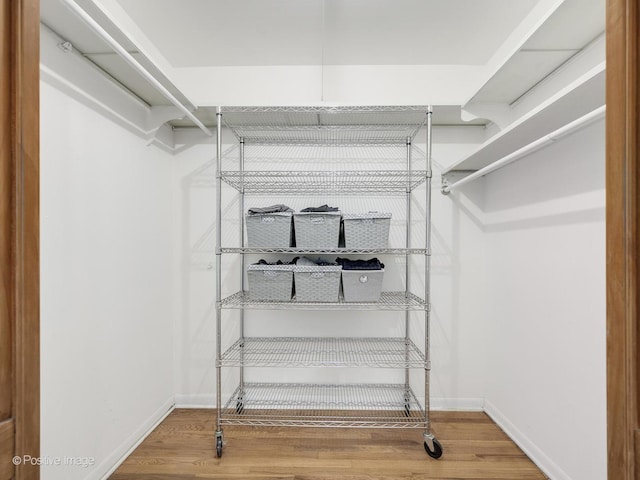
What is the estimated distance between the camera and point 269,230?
1691 mm

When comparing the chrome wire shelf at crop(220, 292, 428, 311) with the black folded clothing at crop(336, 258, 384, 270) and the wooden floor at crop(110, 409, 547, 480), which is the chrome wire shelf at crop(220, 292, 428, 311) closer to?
the black folded clothing at crop(336, 258, 384, 270)

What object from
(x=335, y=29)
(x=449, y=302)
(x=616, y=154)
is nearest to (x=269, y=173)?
(x=335, y=29)

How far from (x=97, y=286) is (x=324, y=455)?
1323 mm

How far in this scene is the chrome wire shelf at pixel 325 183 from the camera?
192 cm

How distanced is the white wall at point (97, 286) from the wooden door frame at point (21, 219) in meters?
0.64

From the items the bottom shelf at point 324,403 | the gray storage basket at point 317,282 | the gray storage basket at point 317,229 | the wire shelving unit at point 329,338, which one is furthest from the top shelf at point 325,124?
the bottom shelf at point 324,403

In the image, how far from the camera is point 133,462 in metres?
1.50

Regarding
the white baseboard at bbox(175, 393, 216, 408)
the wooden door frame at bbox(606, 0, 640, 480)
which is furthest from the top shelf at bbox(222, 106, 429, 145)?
the white baseboard at bbox(175, 393, 216, 408)

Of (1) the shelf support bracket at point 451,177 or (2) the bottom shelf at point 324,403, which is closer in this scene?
(2) the bottom shelf at point 324,403

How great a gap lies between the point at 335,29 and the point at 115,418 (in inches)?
86.5

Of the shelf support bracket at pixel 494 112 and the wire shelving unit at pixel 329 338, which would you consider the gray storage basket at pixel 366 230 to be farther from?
the shelf support bracket at pixel 494 112

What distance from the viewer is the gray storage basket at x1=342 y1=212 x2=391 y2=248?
167 cm

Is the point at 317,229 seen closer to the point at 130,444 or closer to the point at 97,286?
the point at 97,286

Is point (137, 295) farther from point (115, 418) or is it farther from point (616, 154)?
point (616, 154)
